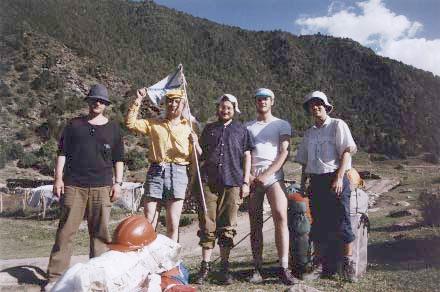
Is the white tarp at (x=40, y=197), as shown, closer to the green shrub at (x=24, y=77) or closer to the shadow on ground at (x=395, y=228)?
the shadow on ground at (x=395, y=228)

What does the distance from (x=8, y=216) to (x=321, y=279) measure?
13.0 m

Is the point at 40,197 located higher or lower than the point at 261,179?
lower

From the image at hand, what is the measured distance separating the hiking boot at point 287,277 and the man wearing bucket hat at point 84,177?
167 centimetres

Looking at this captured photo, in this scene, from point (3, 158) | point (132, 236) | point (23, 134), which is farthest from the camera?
point (23, 134)

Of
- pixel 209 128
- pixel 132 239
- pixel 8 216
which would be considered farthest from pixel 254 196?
pixel 8 216

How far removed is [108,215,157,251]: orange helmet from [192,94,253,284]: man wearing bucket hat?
1.67 m

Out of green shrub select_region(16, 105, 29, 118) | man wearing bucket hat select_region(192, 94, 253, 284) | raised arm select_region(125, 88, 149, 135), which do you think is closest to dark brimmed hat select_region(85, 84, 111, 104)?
raised arm select_region(125, 88, 149, 135)

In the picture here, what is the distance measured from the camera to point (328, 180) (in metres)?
4.89

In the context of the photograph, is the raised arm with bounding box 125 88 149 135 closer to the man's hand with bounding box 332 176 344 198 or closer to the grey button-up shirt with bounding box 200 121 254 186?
the grey button-up shirt with bounding box 200 121 254 186

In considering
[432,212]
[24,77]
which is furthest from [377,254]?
[24,77]

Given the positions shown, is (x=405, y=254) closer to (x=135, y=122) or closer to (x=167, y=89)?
(x=167, y=89)

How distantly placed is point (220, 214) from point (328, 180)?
1.09 m

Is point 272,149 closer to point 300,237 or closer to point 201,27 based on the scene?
point 300,237

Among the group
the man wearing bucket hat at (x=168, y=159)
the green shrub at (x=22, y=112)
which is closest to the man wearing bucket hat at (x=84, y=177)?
the man wearing bucket hat at (x=168, y=159)
